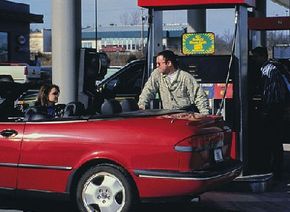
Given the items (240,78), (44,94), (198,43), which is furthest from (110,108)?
(198,43)

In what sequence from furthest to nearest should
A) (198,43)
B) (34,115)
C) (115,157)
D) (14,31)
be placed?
(14,31)
(198,43)
(34,115)
(115,157)

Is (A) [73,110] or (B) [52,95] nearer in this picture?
(A) [73,110]

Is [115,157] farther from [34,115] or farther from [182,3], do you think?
[182,3]

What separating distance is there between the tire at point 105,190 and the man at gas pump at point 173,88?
1.91 m

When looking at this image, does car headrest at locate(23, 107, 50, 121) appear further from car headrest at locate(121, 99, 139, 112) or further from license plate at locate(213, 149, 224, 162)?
license plate at locate(213, 149, 224, 162)

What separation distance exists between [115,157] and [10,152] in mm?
1235

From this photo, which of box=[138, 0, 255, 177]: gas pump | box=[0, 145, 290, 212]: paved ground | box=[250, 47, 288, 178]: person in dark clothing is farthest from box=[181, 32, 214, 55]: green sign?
box=[0, 145, 290, 212]: paved ground

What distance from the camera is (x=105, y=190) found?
21.4 ft

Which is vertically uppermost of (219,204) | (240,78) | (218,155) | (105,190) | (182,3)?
(182,3)

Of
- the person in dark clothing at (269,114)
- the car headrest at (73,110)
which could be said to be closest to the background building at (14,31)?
the person in dark clothing at (269,114)

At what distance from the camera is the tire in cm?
642

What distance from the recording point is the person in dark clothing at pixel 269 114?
9.35m

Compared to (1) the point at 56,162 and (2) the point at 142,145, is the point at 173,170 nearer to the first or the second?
(2) the point at 142,145

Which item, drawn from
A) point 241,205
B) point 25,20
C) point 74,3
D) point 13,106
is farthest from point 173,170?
point 25,20
